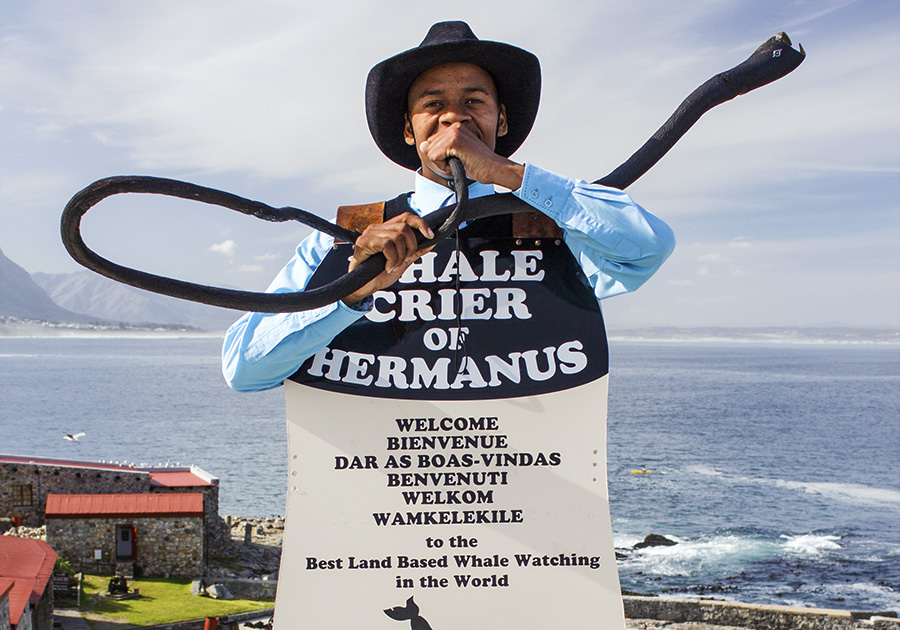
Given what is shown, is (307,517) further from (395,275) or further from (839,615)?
(839,615)

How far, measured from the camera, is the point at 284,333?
2902 mm

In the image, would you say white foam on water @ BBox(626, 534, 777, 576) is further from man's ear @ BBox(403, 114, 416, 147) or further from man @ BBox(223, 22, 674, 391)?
man's ear @ BBox(403, 114, 416, 147)

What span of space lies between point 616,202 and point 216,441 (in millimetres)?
93461

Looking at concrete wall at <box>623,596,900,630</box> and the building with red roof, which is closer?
the building with red roof

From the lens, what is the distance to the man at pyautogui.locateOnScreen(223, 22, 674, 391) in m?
2.58

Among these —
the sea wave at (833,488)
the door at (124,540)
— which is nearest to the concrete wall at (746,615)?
the door at (124,540)

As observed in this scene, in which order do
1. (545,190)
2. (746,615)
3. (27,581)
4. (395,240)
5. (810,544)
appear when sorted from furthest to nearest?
(810,544) < (746,615) < (27,581) < (545,190) < (395,240)

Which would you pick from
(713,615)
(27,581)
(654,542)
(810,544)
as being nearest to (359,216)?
(27,581)

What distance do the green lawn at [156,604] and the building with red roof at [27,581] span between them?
217 cm

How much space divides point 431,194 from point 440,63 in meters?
0.51

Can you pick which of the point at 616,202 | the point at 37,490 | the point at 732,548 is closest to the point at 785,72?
the point at 616,202

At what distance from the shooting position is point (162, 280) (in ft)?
7.03

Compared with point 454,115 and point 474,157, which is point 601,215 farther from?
point 454,115

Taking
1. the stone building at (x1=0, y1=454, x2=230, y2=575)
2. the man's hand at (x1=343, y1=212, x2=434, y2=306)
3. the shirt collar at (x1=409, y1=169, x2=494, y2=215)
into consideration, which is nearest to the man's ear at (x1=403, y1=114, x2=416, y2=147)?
the shirt collar at (x1=409, y1=169, x2=494, y2=215)
